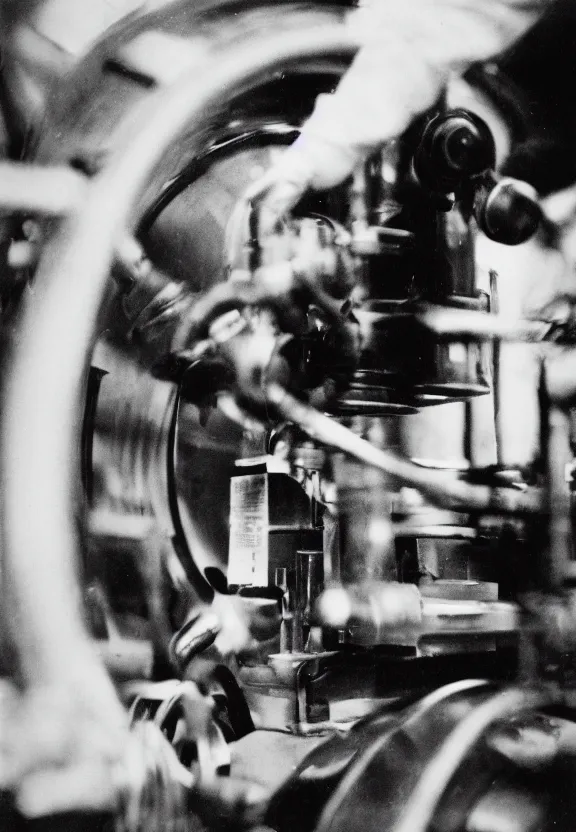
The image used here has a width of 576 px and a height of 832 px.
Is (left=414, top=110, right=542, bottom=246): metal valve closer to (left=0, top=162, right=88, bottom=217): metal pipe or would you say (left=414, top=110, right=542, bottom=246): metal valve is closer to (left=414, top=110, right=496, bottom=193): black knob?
(left=414, top=110, right=496, bottom=193): black knob

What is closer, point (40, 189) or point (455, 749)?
point (40, 189)

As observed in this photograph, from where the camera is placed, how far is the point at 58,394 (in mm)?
841

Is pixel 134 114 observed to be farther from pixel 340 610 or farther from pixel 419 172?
pixel 340 610

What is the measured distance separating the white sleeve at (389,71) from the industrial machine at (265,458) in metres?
0.02

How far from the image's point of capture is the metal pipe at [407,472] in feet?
3.04

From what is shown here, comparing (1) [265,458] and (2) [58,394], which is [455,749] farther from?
(2) [58,394]

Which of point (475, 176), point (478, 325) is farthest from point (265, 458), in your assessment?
point (475, 176)

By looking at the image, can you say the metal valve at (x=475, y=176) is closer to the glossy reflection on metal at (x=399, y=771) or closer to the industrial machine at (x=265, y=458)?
the industrial machine at (x=265, y=458)

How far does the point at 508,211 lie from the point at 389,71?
8.4 inches

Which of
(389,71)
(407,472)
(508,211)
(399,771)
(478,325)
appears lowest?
(399,771)

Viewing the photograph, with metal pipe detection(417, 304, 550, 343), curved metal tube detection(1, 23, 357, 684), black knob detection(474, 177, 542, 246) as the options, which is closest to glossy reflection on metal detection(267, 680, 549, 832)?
curved metal tube detection(1, 23, 357, 684)

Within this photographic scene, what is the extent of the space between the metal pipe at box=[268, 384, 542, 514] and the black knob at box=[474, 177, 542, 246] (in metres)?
0.29

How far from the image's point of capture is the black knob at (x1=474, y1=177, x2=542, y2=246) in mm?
1005

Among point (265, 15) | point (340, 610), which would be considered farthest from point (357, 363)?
point (265, 15)
